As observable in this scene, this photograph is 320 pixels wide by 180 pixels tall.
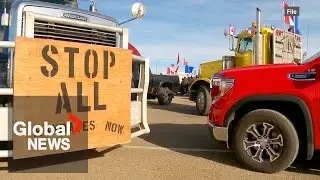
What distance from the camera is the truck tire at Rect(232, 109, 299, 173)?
16.7 feet

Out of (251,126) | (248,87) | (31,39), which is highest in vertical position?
(31,39)

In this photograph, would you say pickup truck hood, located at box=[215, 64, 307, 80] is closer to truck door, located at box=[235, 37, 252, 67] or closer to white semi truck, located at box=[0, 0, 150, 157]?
white semi truck, located at box=[0, 0, 150, 157]

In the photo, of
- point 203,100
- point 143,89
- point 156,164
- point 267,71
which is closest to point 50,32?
point 143,89

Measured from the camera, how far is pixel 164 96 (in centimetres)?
1672

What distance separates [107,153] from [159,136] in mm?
1968

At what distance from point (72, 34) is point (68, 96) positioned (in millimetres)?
940

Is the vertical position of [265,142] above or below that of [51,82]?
below

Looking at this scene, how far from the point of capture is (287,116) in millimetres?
5371

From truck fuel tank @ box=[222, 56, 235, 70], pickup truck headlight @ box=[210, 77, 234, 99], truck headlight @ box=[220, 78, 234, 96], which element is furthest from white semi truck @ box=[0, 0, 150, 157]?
truck fuel tank @ box=[222, 56, 235, 70]

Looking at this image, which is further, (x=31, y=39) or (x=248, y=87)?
(x=248, y=87)

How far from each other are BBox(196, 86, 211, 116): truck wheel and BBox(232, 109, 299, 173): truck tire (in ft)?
24.5

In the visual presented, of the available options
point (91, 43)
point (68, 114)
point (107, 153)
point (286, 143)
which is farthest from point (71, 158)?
point (286, 143)

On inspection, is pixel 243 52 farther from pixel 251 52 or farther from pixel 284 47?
pixel 284 47

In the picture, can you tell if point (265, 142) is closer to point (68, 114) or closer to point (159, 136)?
point (68, 114)
